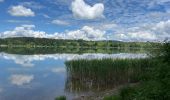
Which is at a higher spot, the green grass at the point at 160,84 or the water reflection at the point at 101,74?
the green grass at the point at 160,84

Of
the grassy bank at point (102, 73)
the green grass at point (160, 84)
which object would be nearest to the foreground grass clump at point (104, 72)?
the grassy bank at point (102, 73)

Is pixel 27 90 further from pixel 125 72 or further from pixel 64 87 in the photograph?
pixel 125 72

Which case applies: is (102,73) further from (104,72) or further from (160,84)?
(160,84)

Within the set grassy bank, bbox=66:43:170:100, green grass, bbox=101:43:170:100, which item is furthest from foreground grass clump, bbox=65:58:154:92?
green grass, bbox=101:43:170:100

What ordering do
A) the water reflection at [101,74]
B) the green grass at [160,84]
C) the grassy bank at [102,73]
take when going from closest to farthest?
1. the green grass at [160,84]
2. the grassy bank at [102,73]
3. the water reflection at [101,74]

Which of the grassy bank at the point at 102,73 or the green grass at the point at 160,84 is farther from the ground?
the green grass at the point at 160,84

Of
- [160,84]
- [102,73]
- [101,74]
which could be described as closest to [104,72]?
[102,73]

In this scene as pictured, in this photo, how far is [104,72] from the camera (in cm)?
2908

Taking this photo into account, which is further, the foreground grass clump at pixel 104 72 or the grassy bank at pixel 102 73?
the foreground grass clump at pixel 104 72

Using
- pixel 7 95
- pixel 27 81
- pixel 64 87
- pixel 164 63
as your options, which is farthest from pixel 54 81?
pixel 164 63

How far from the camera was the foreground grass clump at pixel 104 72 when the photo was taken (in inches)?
1144

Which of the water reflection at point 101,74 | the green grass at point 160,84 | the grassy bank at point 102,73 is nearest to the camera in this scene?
the green grass at point 160,84

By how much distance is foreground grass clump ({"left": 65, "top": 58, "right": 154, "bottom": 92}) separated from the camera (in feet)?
95.3

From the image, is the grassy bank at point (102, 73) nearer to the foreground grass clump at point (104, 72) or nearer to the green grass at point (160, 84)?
the foreground grass clump at point (104, 72)
